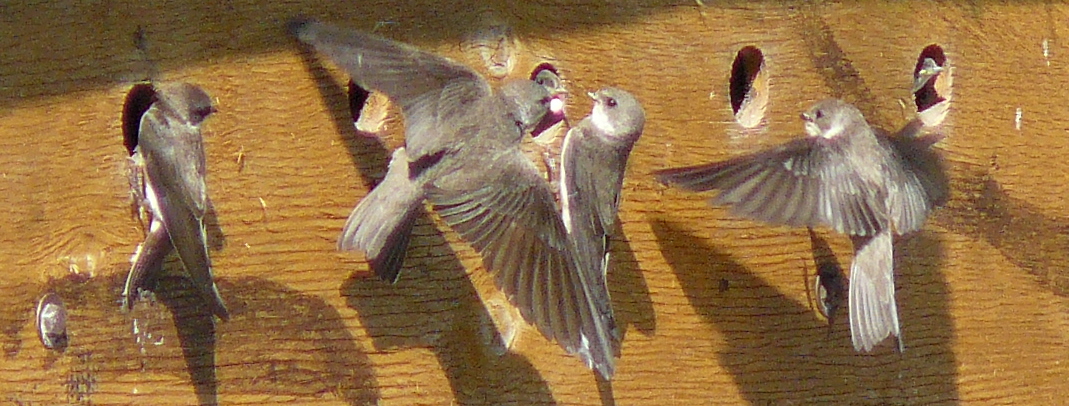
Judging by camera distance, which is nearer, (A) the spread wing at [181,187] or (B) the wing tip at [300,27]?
(A) the spread wing at [181,187]

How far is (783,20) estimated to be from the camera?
2713mm

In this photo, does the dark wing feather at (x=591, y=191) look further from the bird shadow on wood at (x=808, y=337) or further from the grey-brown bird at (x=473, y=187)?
the bird shadow on wood at (x=808, y=337)

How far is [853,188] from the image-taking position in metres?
2.60

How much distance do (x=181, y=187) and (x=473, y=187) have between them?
15.6 inches

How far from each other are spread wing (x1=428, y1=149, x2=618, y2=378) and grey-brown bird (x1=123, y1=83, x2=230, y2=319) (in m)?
0.32

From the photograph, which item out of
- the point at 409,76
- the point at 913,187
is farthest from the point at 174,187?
the point at 913,187

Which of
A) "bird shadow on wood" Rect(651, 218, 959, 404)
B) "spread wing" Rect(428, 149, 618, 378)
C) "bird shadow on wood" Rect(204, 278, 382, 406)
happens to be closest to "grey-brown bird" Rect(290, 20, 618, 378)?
"spread wing" Rect(428, 149, 618, 378)

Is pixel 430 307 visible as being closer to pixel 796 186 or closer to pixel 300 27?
pixel 300 27

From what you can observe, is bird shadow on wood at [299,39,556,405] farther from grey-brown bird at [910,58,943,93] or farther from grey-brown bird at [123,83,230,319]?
grey-brown bird at [910,58,943,93]

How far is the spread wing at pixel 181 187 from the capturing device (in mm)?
2117

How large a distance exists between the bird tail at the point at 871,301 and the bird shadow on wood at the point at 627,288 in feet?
1.05

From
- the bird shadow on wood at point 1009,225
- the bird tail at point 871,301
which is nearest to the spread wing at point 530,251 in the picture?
the bird tail at point 871,301

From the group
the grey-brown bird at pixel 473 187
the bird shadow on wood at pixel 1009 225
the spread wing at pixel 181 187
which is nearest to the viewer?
the spread wing at pixel 181 187

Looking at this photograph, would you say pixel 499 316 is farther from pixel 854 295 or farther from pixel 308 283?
pixel 854 295
